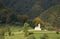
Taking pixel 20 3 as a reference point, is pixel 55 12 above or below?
below

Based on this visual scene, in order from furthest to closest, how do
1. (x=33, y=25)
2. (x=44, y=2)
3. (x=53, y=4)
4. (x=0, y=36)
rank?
(x=44, y=2), (x=53, y=4), (x=33, y=25), (x=0, y=36)

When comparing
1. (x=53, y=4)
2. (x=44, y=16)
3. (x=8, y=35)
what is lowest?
(x=8, y=35)

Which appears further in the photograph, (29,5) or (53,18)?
(29,5)

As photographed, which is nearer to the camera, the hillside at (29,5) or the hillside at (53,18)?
the hillside at (53,18)

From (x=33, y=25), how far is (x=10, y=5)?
1567 centimetres

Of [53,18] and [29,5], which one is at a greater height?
[29,5]

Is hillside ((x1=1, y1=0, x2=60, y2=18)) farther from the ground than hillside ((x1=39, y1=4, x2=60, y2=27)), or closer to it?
farther from the ground

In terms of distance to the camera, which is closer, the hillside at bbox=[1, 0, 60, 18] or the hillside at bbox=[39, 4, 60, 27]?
the hillside at bbox=[39, 4, 60, 27]

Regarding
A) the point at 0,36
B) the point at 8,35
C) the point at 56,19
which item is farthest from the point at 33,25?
the point at 0,36

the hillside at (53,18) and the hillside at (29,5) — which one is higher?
the hillside at (29,5)

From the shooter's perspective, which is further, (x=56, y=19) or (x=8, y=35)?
(x=56, y=19)

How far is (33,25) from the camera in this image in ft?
92.3

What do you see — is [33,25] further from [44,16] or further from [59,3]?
[59,3]

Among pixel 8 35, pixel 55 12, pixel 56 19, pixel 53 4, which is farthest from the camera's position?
pixel 53 4
